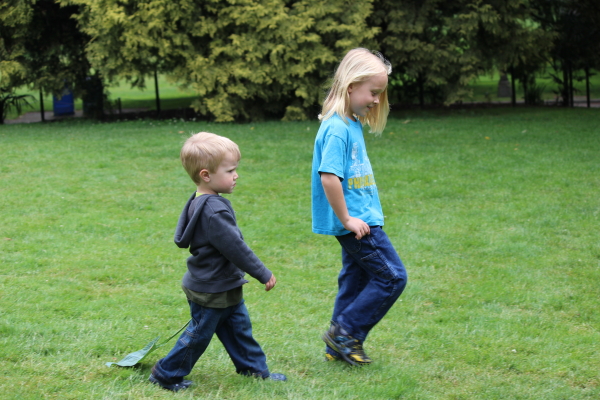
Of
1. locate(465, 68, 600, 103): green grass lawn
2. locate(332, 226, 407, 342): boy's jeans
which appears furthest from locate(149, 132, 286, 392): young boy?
locate(465, 68, 600, 103): green grass lawn

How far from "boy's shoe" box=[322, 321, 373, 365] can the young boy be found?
23.8 inches

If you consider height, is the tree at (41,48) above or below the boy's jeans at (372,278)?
above

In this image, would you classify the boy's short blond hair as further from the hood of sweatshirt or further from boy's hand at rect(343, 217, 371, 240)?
boy's hand at rect(343, 217, 371, 240)

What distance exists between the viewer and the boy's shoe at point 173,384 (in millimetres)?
3307

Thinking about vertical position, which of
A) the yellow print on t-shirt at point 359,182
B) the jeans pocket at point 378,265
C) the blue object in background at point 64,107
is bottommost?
the jeans pocket at point 378,265

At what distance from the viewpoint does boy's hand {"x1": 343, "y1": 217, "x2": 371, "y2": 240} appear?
10.9ft

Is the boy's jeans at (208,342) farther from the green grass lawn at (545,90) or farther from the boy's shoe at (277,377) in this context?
the green grass lawn at (545,90)

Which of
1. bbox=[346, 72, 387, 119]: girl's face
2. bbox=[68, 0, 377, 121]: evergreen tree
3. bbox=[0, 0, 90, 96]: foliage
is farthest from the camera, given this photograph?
bbox=[0, 0, 90, 96]: foliage

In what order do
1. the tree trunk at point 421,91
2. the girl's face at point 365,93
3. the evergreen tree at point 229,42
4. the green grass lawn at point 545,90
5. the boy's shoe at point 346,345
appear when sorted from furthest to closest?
the green grass lawn at point 545,90 → the tree trunk at point 421,91 → the evergreen tree at point 229,42 → the boy's shoe at point 346,345 → the girl's face at point 365,93

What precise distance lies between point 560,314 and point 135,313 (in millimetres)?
2883

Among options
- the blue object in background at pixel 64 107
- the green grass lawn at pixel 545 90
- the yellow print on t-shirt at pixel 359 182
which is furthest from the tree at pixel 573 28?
the yellow print on t-shirt at pixel 359 182

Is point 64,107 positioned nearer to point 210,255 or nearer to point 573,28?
point 573,28

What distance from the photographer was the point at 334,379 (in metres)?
3.54

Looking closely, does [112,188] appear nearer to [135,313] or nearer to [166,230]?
[166,230]
